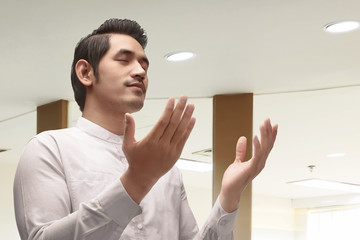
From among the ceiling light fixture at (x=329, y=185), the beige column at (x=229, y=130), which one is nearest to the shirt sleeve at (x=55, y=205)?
the beige column at (x=229, y=130)

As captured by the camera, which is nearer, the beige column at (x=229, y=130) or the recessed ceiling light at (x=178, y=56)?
the recessed ceiling light at (x=178, y=56)

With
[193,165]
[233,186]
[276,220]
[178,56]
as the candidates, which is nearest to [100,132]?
[233,186]

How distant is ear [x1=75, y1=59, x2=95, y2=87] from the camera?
128cm


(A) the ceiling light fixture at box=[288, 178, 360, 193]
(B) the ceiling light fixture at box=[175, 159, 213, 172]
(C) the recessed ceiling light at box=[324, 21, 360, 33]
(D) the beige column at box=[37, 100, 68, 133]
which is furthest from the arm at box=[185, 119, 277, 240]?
(A) the ceiling light fixture at box=[288, 178, 360, 193]

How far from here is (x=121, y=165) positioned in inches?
47.5

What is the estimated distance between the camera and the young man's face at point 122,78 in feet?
3.90

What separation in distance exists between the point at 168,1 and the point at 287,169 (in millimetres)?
4490

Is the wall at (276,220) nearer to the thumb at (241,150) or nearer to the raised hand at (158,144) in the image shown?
the thumb at (241,150)

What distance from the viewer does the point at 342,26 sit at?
2.97 m

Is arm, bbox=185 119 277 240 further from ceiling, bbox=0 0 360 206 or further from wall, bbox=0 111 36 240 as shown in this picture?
wall, bbox=0 111 36 240

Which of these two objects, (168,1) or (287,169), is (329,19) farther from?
(287,169)

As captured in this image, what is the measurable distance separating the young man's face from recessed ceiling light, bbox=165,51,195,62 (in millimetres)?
2079

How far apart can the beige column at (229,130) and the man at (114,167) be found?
9.05 feet

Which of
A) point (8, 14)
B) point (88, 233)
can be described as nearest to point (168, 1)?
point (8, 14)
